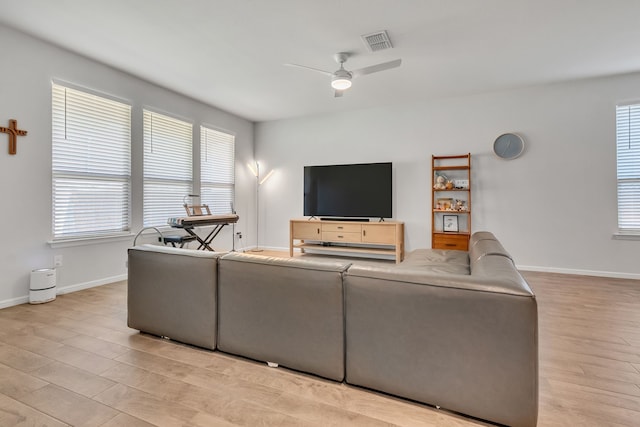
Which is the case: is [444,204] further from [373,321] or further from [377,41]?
[373,321]

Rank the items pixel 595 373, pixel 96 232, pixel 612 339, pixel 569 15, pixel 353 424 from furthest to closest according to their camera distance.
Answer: pixel 96 232
pixel 569 15
pixel 612 339
pixel 595 373
pixel 353 424

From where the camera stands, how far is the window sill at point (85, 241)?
321 centimetres

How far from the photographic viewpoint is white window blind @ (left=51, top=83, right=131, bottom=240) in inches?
128

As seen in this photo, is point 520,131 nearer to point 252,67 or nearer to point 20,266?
point 252,67

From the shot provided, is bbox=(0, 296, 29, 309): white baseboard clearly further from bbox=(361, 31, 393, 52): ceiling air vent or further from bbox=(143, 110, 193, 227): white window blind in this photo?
bbox=(361, 31, 393, 52): ceiling air vent

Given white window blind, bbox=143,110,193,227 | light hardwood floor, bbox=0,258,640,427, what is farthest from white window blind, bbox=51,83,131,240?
light hardwood floor, bbox=0,258,640,427

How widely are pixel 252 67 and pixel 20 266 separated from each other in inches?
123

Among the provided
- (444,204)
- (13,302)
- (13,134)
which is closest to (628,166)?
(444,204)

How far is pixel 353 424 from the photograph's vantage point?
1.34m

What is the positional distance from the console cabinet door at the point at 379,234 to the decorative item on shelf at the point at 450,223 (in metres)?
0.76

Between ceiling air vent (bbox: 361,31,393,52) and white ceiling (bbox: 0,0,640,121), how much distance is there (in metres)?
0.07

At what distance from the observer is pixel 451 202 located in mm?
4648

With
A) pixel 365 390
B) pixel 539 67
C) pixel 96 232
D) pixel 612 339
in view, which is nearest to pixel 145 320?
pixel 365 390

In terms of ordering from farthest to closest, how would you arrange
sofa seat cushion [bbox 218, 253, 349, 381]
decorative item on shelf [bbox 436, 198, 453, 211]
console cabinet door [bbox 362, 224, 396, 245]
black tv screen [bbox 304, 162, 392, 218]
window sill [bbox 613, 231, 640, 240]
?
black tv screen [bbox 304, 162, 392, 218], console cabinet door [bbox 362, 224, 396, 245], decorative item on shelf [bbox 436, 198, 453, 211], window sill [bbox 613, 231, 640, 240], sofa seat cushion [bbox 218, 253, 349, 381]
